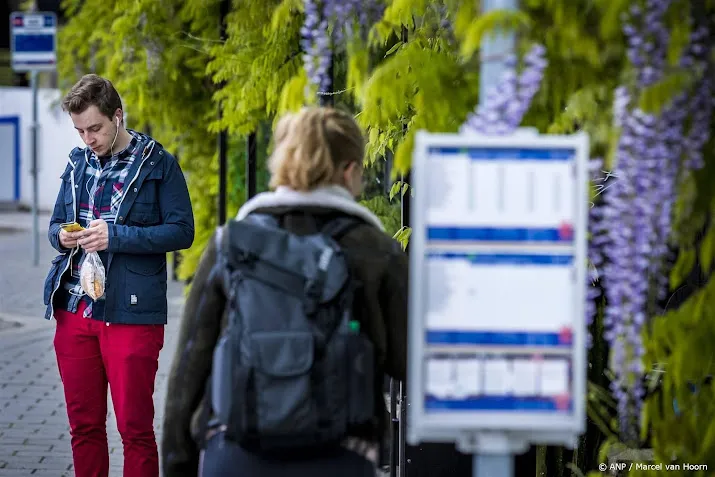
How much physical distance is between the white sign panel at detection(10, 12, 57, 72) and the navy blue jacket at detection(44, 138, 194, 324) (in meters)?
11.8

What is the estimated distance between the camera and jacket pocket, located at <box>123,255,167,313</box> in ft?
15.5

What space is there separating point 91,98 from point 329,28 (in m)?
1.43

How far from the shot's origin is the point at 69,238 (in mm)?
4707

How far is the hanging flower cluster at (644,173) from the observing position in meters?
2.93

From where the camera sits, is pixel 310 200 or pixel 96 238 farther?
pixel 96 238

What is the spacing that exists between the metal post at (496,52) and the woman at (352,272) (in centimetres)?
36

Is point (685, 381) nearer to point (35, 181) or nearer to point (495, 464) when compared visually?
point (495, 464)

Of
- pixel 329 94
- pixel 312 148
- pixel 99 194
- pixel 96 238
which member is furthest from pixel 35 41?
pixel 312 148

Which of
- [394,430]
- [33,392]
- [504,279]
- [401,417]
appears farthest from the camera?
[33,392]

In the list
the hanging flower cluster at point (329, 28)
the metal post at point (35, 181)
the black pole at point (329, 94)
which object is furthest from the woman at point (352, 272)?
the metal post at point (35, 181)

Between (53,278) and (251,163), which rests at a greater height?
(251,163)

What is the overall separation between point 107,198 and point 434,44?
57.5 inches

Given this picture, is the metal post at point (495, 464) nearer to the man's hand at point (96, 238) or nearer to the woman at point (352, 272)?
the woman at point (352, 272)

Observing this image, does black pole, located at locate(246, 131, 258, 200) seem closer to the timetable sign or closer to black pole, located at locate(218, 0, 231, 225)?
A: black pole, located at locate(218, 0, 231, 225)
